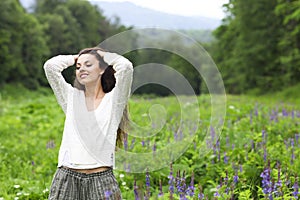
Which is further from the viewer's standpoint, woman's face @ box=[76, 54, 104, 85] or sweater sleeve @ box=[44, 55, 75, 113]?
sweater sleeve @ box=[44, 55, 75, 113]

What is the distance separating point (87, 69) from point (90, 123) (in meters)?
0.38

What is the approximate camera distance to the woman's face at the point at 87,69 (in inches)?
122

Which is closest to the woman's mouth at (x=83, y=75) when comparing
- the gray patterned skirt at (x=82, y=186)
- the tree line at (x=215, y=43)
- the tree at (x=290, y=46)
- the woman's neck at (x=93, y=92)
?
the woman's neck at (x=93, y=92)

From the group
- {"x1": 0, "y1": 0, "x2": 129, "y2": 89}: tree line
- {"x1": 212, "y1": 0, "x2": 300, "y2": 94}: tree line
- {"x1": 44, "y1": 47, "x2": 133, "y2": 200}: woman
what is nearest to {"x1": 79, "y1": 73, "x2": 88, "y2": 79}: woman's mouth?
{"x1": 44, "y1": 47, "x2": 133, "y2": 200}: woman

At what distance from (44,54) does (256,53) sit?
23.3m

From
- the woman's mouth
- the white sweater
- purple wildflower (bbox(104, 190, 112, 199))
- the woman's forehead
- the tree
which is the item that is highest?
Answer: the tree

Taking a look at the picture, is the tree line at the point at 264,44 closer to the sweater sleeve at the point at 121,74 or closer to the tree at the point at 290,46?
the tree at the point at 290,46

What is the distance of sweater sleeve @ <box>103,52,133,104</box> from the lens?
3.08m

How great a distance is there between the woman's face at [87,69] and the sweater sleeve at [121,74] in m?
0.09

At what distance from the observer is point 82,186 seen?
9.93ft

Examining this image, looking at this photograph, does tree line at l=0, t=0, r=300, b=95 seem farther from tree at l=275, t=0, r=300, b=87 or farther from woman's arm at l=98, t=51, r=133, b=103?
woman's arm at l=98, t=51, r=133, b=103

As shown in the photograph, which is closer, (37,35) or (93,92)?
(93,92)

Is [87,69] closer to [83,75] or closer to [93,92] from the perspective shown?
[83,75]

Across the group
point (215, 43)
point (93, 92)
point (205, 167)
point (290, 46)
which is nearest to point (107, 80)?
point (93, 92)
